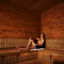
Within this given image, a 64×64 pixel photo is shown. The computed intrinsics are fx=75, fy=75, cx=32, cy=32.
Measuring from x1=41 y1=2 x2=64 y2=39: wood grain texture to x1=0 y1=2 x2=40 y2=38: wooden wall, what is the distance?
541 millimetres

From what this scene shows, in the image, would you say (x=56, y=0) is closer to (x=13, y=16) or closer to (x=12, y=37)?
(x=13, y=16)

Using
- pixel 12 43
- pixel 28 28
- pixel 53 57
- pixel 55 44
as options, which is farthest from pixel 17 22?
pixel 53 57

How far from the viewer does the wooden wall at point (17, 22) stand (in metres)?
3.63

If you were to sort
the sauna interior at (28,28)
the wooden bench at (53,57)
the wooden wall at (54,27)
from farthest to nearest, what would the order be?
the wooden wall at (54,27) → the sauna interior at (28,28) → the wooden bench at (53,57)

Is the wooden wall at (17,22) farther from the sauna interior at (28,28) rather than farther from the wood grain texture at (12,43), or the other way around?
the wood grain texture at (12,43)

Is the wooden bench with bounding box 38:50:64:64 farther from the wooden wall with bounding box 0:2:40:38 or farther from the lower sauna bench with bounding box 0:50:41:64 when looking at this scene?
the wooden wall with bounding box 0:2:40:38

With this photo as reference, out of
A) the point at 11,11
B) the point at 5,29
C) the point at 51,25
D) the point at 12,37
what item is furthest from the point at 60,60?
the point at 11,11

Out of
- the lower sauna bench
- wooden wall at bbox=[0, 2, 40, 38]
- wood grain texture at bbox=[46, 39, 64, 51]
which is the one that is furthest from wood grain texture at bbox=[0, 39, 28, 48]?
wood grain texture at bbox=[46, 39, 64, 51]

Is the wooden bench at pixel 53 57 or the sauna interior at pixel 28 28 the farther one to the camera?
the sauna interior at pixel 28 28

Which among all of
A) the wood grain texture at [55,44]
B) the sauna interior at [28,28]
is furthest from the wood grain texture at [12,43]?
the wood grain texture at [55,44]

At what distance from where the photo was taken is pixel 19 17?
4.12m

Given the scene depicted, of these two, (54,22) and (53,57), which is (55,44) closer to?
(53,57)

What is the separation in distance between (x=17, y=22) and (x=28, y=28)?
76 centimetres

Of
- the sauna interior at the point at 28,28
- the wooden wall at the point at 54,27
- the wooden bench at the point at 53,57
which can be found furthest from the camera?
the wooden wall at the point at 54,27
